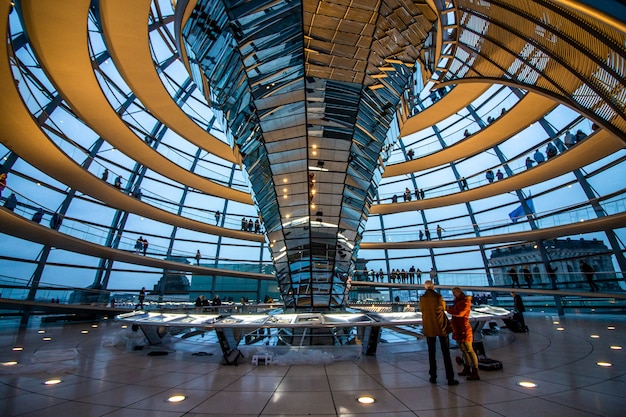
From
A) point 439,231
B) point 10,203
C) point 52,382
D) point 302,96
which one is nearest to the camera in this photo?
point 52,382

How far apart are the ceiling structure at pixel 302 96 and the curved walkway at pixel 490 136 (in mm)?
205

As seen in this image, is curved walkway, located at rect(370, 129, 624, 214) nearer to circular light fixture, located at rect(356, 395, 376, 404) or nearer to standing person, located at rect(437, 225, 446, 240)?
standing person, located at rect(437, 225, 446, 240)

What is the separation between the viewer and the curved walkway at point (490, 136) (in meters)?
19.4

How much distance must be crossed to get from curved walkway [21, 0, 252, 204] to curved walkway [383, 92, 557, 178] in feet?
69.8

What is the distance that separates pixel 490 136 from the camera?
23.7 metres

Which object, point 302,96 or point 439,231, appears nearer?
point 302,96

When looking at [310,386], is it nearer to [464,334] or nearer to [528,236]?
[464,334]

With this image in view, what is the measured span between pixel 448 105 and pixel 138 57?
2095cm

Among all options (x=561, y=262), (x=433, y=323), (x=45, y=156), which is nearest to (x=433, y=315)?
(x=433, y=323)

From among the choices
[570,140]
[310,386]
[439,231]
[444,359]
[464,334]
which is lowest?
[310,386]

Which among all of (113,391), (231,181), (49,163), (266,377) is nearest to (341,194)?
(266,377)

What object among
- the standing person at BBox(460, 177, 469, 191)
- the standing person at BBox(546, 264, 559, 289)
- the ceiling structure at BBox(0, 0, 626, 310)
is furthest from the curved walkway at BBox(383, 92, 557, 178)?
the standing person at BBox(546, 264, 559, 289)

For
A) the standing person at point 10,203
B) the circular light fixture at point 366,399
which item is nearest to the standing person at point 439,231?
the circular light fixture at point 366,399

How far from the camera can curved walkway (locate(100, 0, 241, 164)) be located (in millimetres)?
12156
